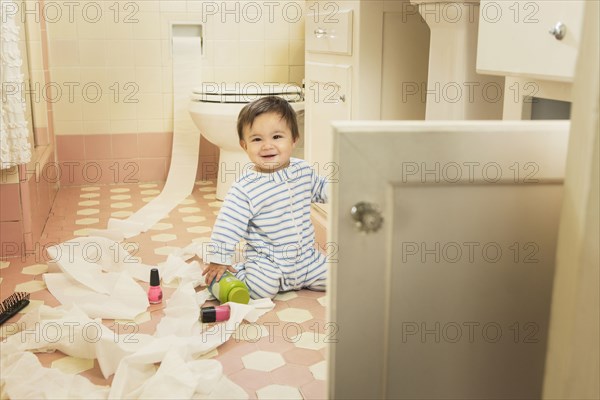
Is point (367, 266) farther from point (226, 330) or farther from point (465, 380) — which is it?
point (226, 330)

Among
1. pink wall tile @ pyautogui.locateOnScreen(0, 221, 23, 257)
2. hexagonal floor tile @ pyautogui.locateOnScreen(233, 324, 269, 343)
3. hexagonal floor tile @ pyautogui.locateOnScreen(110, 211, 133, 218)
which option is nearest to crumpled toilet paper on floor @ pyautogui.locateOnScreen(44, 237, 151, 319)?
pink wall tile @ pyautogui.locateOnScreen(0, 221, 23, 257)

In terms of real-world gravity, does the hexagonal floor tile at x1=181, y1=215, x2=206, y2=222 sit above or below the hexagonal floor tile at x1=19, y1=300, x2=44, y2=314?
above

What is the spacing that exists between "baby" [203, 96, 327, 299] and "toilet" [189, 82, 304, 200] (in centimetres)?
74

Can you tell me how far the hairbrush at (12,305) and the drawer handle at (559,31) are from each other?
1.30 metres

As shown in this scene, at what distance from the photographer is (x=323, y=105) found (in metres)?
2.14

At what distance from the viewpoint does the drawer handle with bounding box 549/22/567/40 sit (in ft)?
3.40

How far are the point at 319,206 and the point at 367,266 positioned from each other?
4.63 ft

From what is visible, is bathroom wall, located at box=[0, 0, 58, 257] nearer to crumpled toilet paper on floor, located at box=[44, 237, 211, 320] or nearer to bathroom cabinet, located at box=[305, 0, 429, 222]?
crumpled toilet paper on floor, located at box=[44, 237, 211, 320]

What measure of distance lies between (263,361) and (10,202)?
1074 mm

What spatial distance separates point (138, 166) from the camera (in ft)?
9.99

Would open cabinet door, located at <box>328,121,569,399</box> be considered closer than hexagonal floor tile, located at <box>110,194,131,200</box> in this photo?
Yes

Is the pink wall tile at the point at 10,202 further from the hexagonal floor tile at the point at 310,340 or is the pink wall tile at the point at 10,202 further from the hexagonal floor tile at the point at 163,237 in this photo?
the hexagonal floor tile at the point at 310,340

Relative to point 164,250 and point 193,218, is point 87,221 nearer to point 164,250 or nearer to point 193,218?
point 193,218

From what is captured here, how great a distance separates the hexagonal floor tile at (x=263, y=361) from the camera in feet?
4.25
